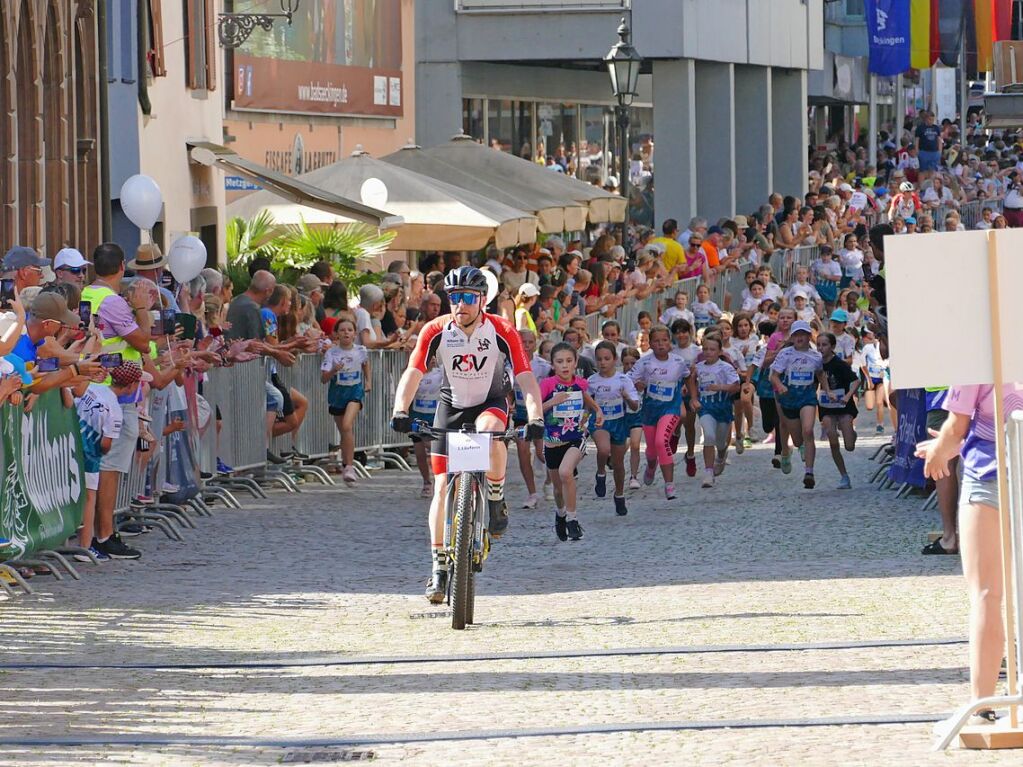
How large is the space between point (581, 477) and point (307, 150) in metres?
15.6

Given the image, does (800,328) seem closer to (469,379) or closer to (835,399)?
(835,399)

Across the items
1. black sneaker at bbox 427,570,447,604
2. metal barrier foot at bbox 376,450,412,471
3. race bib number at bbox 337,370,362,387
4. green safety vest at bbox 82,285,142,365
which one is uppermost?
green safety vest at bbox 82,285,142,365

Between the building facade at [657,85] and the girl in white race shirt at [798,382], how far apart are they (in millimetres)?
21648

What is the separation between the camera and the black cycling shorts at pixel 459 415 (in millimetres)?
12398

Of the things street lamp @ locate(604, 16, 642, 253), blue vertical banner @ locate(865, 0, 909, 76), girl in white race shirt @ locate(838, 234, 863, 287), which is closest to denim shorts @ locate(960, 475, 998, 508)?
street lamp @ locate(604, 16, 642, 253)

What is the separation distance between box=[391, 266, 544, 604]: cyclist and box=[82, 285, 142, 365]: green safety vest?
266 cm

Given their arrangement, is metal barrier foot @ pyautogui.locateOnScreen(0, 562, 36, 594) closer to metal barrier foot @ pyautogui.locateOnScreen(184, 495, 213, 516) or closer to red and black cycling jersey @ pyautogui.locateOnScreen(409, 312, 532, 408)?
red and black cycling jersey @ pyautogui.locateOnScreen(409, 312, 532, 408)

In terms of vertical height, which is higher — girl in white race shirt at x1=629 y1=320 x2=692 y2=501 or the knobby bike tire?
girl in white race shirt at x1=629 y1=320 x2=692 y2=501

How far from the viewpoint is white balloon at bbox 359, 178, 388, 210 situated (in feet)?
82.0

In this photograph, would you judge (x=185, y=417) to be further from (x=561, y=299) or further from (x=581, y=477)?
(x=561, y=299)

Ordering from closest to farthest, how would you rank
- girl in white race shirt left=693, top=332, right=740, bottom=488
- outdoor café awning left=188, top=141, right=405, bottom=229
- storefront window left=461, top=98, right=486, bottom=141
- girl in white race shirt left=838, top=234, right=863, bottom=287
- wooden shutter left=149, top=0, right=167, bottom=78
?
girl in white race shirt left=693, top=332, right=740, bottom=488
outdoor café awning left=188, top=141, right=405, bottom=229
wooden shutter left=149, top=0, right=167, bottom=78
girl in white race shirt left=838, top=234, right=863, bottom=287
storefront window left=461, top=98, right=486, bottom=141

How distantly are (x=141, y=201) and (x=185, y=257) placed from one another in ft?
2.27

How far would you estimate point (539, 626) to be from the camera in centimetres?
1155

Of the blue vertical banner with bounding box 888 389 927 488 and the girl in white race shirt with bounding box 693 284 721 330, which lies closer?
the blue vertical banner with bounding box 888 389 927 488
